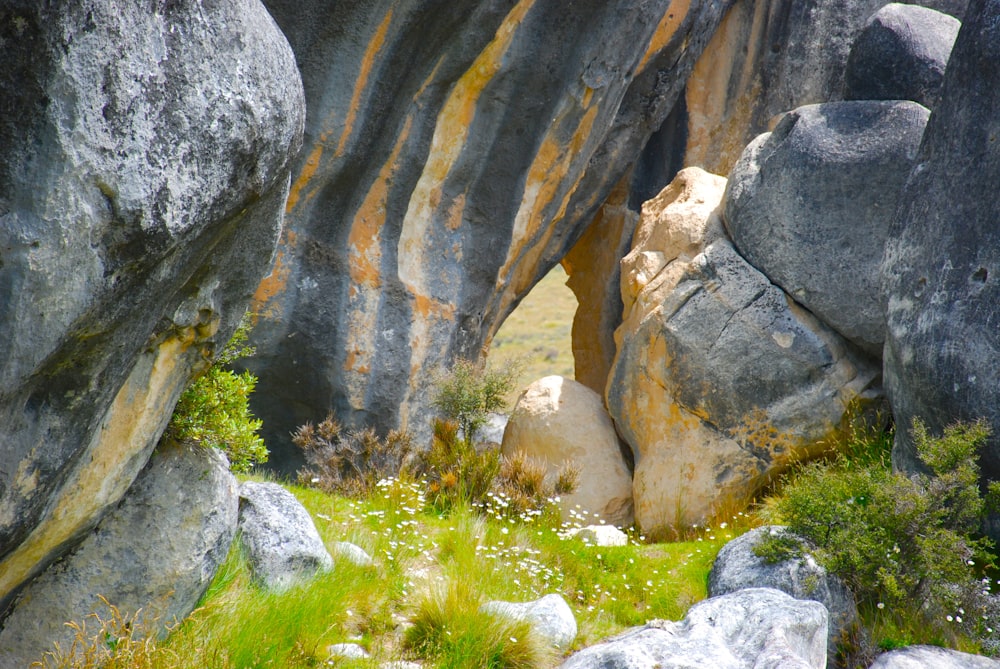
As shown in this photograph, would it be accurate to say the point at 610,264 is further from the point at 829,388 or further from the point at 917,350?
the point at 917,350

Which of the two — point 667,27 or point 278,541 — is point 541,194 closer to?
point 667,27

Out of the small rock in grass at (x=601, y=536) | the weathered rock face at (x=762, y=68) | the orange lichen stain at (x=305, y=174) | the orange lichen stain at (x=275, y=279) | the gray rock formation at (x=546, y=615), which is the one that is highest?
the weathered rock face at (x=762, y=68)

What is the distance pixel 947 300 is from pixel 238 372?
20.5 ft

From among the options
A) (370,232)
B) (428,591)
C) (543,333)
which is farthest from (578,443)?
(543,333)

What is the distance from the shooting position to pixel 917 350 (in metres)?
6.53

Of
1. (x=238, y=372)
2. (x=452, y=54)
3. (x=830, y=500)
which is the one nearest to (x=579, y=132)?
(x=452, y=54)

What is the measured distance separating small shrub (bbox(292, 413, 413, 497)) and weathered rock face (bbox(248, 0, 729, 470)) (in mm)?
579

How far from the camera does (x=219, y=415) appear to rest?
528cm

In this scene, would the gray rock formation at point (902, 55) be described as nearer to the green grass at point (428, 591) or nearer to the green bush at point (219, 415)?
the green grass at point (428, 591)

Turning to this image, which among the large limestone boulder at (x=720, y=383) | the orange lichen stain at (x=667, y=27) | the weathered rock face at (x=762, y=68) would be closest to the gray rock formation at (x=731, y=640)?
the large limestone boulder at (x=720, y=383)

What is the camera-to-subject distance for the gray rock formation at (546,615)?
5492 mm

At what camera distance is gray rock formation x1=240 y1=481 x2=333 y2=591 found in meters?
5.63

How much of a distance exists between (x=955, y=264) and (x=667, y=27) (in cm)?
570

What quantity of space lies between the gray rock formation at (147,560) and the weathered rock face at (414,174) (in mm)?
4153
